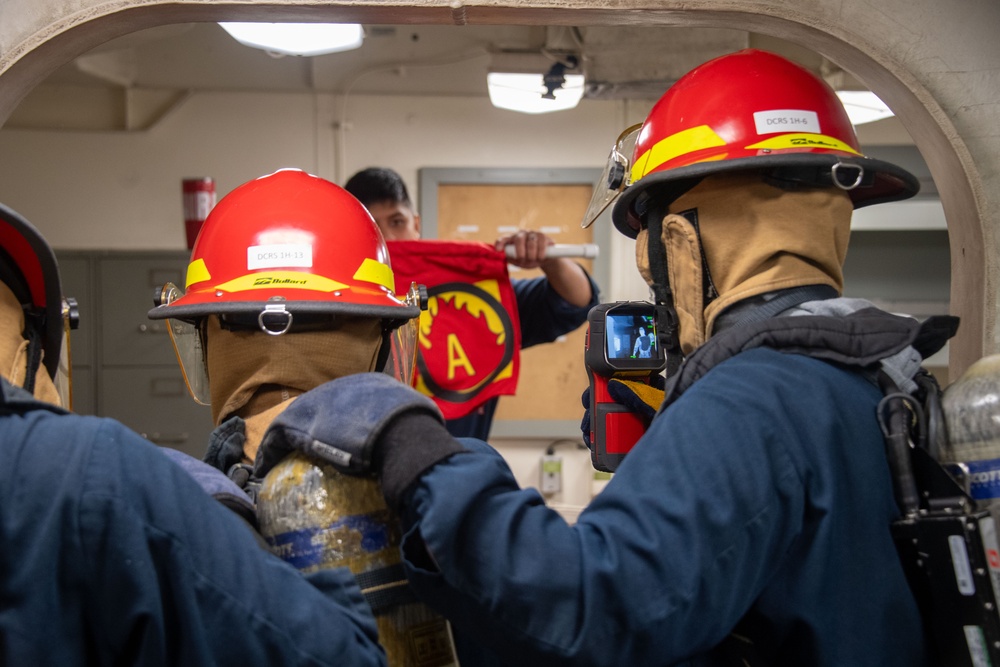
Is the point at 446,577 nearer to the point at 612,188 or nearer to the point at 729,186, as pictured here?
the point at 729,186

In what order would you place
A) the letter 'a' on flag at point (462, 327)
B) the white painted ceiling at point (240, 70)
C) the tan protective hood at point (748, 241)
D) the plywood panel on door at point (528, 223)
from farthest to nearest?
the plywood panel on door at point (528, 223) → the white painted ceiling at point (240, 70) → the letter 'a' on flag at point (462, 327) → the tan protective hood at point (748, 241)

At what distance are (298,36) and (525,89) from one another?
1140 millimetres

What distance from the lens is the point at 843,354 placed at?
3.71ft

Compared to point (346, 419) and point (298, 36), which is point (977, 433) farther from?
point (298, 36)

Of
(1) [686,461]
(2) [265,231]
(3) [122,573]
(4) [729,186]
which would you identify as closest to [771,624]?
(1) [686,461]

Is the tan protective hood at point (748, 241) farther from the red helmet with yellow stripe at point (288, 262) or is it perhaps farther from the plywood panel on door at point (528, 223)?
the plywood panel on door at point (528, 223)

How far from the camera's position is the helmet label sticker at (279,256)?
139cm

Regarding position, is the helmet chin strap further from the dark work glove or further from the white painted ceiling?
the white painted ceiling

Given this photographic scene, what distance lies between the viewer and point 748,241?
129 cm

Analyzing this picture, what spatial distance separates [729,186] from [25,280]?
3.45 ft


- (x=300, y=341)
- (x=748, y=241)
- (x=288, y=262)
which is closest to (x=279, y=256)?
(x=288, y=262)

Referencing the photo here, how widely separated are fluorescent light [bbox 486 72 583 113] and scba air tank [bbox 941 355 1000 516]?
2986 mm

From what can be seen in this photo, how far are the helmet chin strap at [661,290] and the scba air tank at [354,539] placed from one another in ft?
2.04

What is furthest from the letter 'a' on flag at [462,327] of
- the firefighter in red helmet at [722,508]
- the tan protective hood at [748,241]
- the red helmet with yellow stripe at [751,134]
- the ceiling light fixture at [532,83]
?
the firefighter in red helmet at [722,508]
